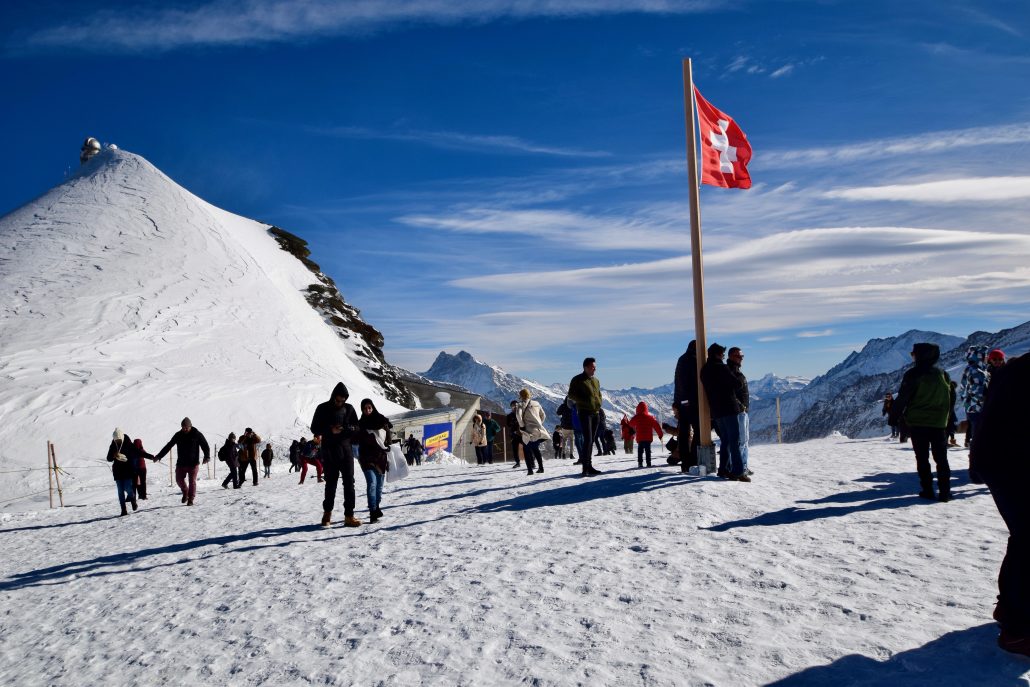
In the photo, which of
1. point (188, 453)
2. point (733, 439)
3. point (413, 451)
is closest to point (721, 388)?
point (733, 439)

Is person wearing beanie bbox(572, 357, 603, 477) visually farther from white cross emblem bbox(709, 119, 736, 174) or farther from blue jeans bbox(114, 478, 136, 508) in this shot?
blue jeans bbox(114, 478, 136, 508)

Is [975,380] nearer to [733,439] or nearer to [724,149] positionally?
[733,439]

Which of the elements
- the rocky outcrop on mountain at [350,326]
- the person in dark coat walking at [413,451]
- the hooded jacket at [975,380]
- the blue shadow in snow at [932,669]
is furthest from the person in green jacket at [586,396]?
the rocky outcrop on mountain at [350,326]

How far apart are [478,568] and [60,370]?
1627 inches

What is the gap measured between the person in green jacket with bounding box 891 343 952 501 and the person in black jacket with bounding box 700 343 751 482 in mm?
2175

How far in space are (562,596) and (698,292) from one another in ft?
21.8

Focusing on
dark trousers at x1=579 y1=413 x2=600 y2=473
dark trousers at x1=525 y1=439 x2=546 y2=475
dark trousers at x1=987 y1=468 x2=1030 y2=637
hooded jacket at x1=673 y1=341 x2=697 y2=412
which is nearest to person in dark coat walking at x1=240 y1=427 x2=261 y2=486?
dark trousers at x1=525 y1=439 x2=546 y2=475

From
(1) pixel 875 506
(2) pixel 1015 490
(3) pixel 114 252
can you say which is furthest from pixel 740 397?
(3) pixel 114 252

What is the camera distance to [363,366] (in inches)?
2702

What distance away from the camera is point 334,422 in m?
9.29

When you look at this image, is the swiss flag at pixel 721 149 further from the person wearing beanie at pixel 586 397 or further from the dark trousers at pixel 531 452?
the dark trousers at pixel 531 452

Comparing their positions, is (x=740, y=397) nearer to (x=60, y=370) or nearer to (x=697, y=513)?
(x=697, y=513)

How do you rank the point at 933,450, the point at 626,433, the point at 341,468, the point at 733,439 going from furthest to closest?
the point at 626,433 < the point at 733,439 < the point at 341,468 < the point at 933,450

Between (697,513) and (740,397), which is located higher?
(740,397)
